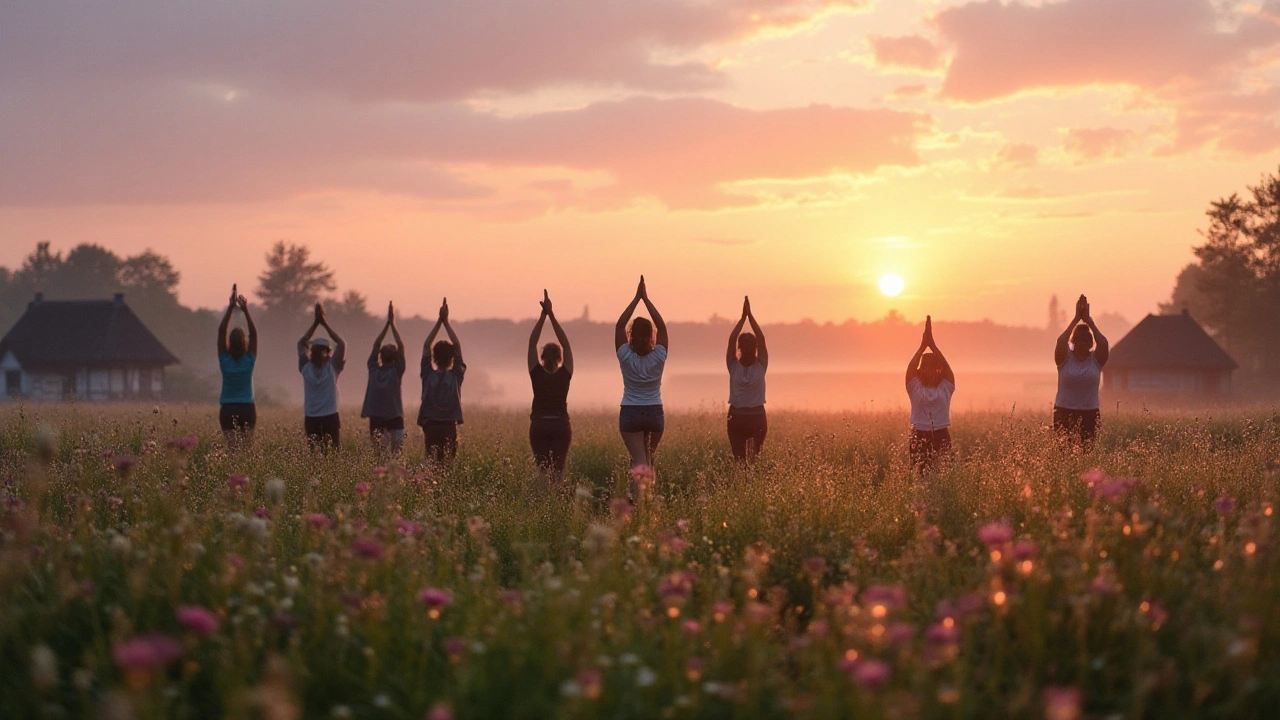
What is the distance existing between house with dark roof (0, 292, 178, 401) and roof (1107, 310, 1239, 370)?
4918cm

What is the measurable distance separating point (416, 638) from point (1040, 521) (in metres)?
4.44

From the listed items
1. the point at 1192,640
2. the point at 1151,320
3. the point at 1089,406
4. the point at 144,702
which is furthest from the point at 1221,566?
the point at 1151,320

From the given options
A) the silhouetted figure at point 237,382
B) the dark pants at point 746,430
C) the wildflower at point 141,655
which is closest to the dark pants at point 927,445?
the dark pants at point 746,430

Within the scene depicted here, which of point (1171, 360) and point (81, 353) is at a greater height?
point (81, 353)

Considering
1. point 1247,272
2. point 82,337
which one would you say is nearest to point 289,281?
point 82,337

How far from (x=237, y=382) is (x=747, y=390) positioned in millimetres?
6038

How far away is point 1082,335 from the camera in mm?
11625

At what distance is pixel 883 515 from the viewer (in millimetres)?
7707

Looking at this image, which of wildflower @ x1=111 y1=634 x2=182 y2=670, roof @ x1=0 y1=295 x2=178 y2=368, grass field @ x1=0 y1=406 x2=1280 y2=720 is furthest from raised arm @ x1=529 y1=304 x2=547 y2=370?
roof @ x1=0 y1=295 x2=178 y2=368

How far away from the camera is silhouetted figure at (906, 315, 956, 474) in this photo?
36.9 ft

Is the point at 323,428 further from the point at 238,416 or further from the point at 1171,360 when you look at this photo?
the point at 1171,360

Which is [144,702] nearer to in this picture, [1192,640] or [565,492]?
[1192,640]

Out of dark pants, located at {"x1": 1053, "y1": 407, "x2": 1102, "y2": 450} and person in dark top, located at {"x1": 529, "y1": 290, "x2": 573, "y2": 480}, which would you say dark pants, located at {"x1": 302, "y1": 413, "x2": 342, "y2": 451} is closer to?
person in dark top, located at {"x1": 529, "y1": 290, "x2": 573, "y2": 480}

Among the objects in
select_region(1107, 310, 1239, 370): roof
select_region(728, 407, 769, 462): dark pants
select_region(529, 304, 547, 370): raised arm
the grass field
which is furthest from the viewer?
select_region(1107, 310, 1239, 370): roof
